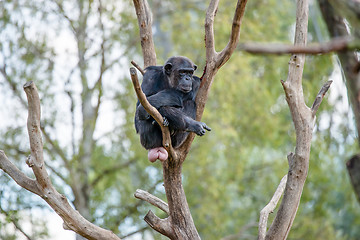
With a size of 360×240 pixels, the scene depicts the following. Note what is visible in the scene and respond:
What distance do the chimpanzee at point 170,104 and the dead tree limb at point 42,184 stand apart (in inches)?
35.4

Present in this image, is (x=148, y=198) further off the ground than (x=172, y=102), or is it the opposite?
(x=172, y=102)

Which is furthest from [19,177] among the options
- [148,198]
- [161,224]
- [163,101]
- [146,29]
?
[146,29]

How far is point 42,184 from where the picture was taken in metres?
4.55

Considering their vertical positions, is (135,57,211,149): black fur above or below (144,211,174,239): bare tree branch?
above

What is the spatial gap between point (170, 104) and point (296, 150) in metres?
1.34

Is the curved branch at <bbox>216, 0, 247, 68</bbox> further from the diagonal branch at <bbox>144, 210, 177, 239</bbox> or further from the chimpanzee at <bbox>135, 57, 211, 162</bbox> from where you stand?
the diagonal branch at <bbox>144, 210, 177, 239</bbox>

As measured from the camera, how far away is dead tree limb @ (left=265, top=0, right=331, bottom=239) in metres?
4.49

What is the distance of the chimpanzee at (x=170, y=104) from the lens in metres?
4.64

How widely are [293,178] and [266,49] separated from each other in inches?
126

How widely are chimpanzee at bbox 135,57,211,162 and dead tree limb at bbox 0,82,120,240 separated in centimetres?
90

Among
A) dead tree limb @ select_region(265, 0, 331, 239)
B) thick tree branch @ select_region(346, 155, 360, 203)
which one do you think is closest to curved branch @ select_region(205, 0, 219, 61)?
dead tree limb @ select_region(265, 0, 331, 239)

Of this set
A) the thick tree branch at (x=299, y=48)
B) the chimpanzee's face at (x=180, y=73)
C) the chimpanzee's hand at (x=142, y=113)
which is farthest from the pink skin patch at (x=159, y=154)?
the thick tree branch at (x=299, y=48)

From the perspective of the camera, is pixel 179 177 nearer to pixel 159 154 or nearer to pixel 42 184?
pixel 159 154

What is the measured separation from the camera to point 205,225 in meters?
Answer: 10.8
